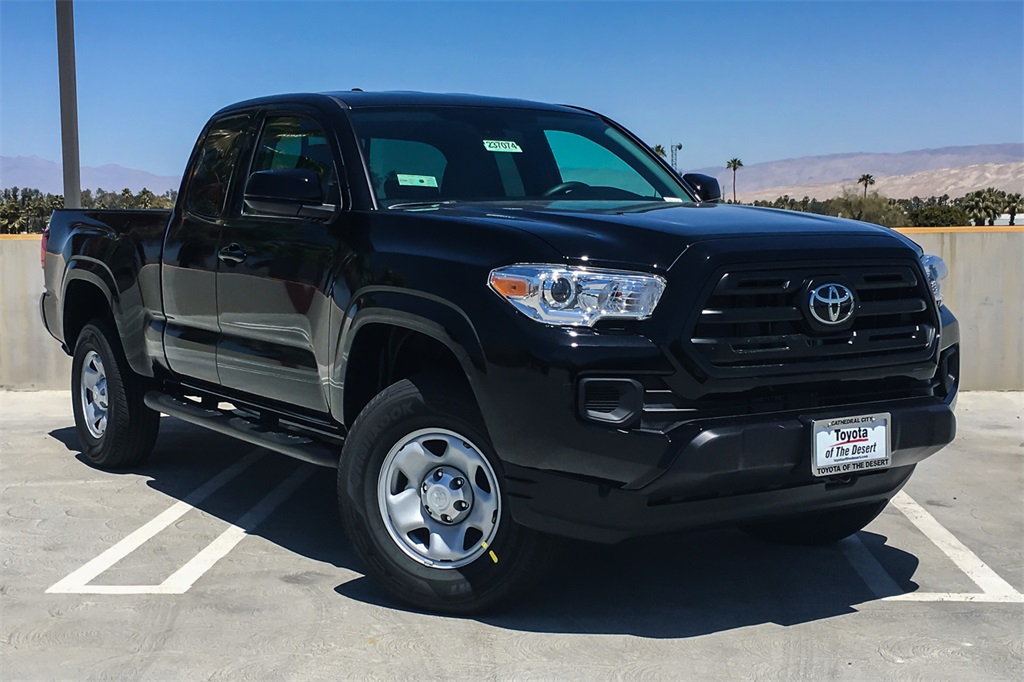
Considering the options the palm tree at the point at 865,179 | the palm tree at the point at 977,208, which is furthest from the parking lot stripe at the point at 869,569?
the palm tree at the point at 865,179

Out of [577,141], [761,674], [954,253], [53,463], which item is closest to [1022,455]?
[954,253]

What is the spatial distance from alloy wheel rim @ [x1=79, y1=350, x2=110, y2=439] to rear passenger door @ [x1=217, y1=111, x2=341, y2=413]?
1.58 meters

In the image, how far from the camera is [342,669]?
13.0 ft

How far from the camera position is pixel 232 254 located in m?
5.63

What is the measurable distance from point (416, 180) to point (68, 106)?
659 cm

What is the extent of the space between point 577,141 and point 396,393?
1997 mm

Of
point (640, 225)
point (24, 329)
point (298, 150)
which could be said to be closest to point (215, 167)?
point (298, 150)

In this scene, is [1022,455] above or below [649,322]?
below

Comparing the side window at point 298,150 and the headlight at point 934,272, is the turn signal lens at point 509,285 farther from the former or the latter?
the headlight at point 934,272

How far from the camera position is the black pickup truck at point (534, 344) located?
395 cm

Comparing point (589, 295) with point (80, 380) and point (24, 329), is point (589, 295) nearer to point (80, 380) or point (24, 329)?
point (80, 380)

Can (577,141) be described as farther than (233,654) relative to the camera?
Yes

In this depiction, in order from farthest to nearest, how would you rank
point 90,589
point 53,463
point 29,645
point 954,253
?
1. point 954,253
2. point 53,463
3. point 90,589
4. point 29,645

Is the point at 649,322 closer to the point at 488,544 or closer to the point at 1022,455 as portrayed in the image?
the point at 488,544
